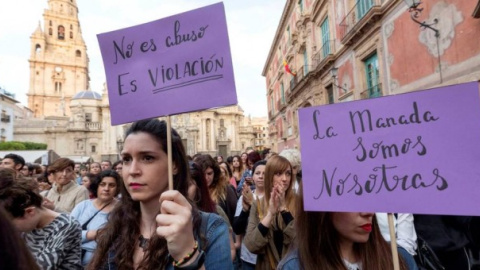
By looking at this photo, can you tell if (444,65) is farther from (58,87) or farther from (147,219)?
(58,87)

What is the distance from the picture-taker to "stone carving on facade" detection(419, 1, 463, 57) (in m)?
7.44

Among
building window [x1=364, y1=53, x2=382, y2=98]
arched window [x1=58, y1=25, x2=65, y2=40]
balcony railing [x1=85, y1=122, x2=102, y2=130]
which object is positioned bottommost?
building window [x1=364, y1=53, x2=382, y2=98]

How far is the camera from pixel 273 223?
10.5ft

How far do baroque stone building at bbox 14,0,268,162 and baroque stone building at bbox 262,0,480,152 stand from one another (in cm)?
2814

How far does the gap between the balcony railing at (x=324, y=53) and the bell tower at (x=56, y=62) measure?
55.8 m

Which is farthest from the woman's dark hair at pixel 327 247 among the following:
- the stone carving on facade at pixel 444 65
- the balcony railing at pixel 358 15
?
the balcony railing at pixel 358 15

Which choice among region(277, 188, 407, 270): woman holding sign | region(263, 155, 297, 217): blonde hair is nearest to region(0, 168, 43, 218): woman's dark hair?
region(277, 188, 407, 270): woman holding sign

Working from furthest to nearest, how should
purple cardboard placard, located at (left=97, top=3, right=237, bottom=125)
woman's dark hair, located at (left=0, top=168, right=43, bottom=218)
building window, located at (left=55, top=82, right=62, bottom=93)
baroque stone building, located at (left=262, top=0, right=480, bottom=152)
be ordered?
building window, located at (left=55, top=82, right=62, bottom=93) < baroque stone building, located at (left=262, top=0, right=480, bottom=152) < woman's dark hair, located at (left=0, top=168, right=43, bottom=218) < purple cardboard placard, located at (left=97, top=3, right=237, bottom=125)

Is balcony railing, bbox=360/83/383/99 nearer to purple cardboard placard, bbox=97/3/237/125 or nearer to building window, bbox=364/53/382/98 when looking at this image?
building window, bbox=364/53/382/98

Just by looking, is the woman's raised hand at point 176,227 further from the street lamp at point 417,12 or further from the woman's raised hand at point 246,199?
the street lamp at point 417,12

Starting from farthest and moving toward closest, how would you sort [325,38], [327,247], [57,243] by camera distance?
[325,38], [57,243], [327,247]

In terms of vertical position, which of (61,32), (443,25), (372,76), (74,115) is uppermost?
(61,32)

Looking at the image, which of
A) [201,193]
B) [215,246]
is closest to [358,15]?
[201,193]

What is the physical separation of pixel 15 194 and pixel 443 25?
9.21 meters
